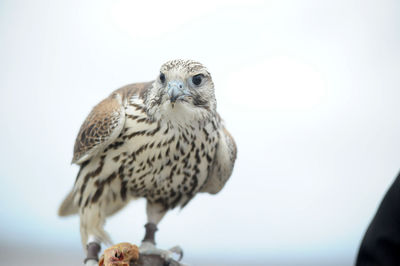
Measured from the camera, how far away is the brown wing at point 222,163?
1.74 metres

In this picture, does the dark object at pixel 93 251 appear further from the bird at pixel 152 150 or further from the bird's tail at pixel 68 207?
the bird's tail at pixel 68 207

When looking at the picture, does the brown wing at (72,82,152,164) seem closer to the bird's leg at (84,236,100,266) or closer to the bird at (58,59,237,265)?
the bird at (58,59,237,265)

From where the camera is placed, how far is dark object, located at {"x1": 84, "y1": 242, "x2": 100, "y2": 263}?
167 cm

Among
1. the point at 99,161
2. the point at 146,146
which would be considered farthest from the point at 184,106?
the point at 99,161

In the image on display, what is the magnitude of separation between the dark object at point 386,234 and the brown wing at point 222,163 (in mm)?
1029

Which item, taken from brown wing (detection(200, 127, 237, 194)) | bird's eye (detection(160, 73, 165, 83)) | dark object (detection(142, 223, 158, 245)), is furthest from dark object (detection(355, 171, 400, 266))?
dark object (detection(142, 223, 158, 245))

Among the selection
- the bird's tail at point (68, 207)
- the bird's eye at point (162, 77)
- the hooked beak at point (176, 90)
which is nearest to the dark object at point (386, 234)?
the hooked beak at point (176, 90)

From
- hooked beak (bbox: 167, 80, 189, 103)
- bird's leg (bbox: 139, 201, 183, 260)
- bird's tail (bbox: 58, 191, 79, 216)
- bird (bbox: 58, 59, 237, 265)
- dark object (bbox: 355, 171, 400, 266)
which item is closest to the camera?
dark object (bbox: 355, 171, 400, 266)

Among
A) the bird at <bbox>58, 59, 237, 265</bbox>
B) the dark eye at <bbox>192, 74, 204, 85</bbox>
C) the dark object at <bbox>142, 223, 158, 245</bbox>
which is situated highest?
the dark eye at <bbox>192, 74, 204, 85</bbox>

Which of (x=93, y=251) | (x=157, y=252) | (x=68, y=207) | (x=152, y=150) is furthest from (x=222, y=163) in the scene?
(x=68, y=207)

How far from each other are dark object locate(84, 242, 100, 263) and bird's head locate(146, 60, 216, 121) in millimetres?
594

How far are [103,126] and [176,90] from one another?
0.38 metres

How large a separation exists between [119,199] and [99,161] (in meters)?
0.17

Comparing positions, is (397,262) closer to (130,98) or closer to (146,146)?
(146,146)
